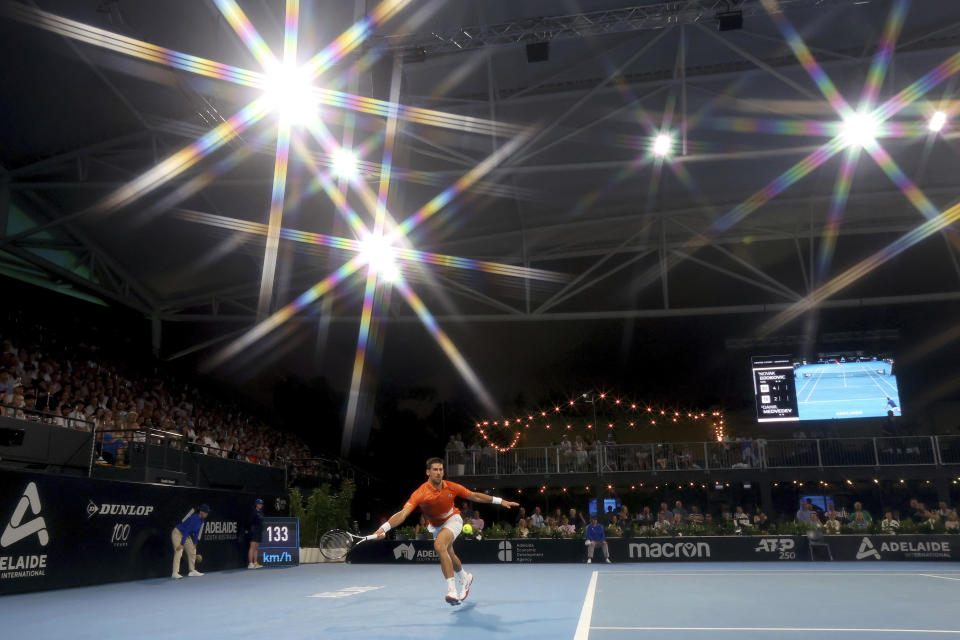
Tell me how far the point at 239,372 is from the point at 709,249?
21.5m

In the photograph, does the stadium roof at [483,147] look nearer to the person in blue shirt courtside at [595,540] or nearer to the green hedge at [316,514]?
the green hedge at [316,514]

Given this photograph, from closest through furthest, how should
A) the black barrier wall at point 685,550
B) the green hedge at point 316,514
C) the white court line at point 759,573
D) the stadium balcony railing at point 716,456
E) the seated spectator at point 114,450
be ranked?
the white court line at point 759,573 → the seated spectator at point 114,450 → the black barrier wall at point 685,550 → the green hedge at point 316,514 → the stadium balcony railing at point 716,456

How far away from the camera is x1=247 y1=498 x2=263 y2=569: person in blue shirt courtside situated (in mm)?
20031

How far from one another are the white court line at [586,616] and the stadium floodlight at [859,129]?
44.5 feet

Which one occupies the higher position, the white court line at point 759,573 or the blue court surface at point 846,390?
Result: the blue court surface at point 846,390

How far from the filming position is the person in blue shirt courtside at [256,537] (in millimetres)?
20031

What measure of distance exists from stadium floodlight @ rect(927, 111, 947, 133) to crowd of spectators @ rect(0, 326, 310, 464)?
20.4 metres

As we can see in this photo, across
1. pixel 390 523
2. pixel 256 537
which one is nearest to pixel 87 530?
pixel 256 537

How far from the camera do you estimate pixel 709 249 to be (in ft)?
95.6

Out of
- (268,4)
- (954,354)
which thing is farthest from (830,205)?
(268,4)

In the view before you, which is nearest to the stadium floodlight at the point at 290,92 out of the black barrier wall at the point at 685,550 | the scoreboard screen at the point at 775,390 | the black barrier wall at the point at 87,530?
the black barrier wall at the point at 87,530

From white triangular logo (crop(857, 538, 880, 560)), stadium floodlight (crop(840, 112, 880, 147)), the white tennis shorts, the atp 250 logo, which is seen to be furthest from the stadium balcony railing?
the white tennis shorts

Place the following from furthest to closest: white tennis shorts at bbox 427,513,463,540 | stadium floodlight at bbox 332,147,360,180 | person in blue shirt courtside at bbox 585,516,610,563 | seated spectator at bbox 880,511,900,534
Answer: person in blue shirt courtside at bbox 585,516,610,563, seated spectator at bbox 880,511,900,534, stadium floodlight at bbox 332,147,360,180, white tennis shorts at bbox 427,513,463,540

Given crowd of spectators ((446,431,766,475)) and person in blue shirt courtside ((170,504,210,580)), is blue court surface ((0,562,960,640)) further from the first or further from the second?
crowd of spectators ((446,431,766,475))
